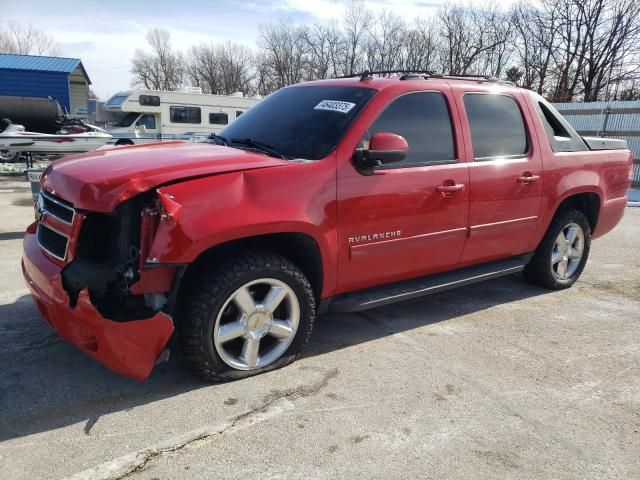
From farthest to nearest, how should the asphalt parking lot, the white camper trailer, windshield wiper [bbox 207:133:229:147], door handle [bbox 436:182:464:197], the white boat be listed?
the white camper trailer < the white boat < windshield wiper [bbox 207:133:229:147] < door handle [bbox 436:182:464:197] < the asphalt parking lot

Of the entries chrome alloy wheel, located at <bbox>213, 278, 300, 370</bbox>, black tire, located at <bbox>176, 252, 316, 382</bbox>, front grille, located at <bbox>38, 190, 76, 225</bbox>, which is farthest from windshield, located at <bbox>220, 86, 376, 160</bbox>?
front grille, located at <bbox>38, 190, 76, 225</bbox>

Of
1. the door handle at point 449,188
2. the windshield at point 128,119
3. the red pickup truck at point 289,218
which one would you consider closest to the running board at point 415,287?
the red pickup truck at point 289,218

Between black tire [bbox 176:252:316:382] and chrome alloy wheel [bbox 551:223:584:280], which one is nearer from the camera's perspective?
black tire [bbox 176:252:316:382]

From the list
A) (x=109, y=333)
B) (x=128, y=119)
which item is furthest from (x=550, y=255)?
(x=128, y=119)

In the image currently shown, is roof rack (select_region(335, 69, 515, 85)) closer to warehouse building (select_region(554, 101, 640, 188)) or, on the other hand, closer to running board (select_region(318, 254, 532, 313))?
running board (select_region(318, 254, 532, 313))

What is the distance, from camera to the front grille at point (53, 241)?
288 cm

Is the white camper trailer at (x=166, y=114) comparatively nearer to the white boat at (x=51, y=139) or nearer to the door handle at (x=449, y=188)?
the white boat at (x=51, y=139)

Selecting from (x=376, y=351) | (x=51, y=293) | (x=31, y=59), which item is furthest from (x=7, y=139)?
(x=31, y=59)

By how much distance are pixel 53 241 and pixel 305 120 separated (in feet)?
5.98

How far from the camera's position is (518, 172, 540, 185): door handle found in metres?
4.20

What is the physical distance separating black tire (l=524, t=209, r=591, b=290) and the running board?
360 millimetres

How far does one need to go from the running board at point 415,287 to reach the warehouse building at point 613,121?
41.6ft

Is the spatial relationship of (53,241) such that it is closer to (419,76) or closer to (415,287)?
(415,287)

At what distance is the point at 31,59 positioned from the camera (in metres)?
33.0
